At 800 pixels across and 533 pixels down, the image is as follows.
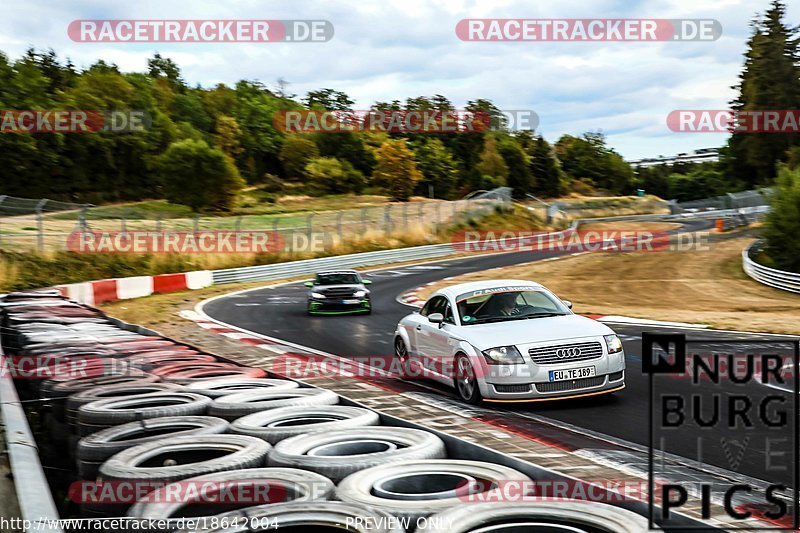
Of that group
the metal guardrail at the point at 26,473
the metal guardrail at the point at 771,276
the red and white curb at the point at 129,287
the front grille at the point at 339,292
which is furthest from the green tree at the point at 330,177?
the metal guardrail at the point at 26,473

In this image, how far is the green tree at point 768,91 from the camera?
103 meters

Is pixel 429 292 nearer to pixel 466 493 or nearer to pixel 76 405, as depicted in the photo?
pixel 76 405

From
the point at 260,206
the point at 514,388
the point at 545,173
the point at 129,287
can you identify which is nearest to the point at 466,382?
the point at 514,388

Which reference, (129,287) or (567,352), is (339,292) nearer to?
(129,287)

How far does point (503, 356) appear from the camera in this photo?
29.7 ft

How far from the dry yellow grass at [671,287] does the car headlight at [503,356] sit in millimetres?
9515

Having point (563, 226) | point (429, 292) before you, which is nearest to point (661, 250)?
point (429, 292)

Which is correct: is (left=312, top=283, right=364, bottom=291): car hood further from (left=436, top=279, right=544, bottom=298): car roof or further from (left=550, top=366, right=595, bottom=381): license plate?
(left=550, top=366, right=595, bottom=381): license plate

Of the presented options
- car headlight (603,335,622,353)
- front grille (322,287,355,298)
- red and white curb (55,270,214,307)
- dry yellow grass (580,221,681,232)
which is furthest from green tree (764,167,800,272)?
dry yellow grass (580,221,681,232)

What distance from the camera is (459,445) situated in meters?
5.40

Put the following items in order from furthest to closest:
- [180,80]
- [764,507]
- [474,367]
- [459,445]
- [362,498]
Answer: [180,80] < [474,367] < [459,445] < [764,507] < [362,498]

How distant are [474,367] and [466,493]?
4943mm

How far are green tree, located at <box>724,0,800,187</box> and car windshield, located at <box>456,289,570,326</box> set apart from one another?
99.8 metres

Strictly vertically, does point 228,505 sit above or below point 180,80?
below
